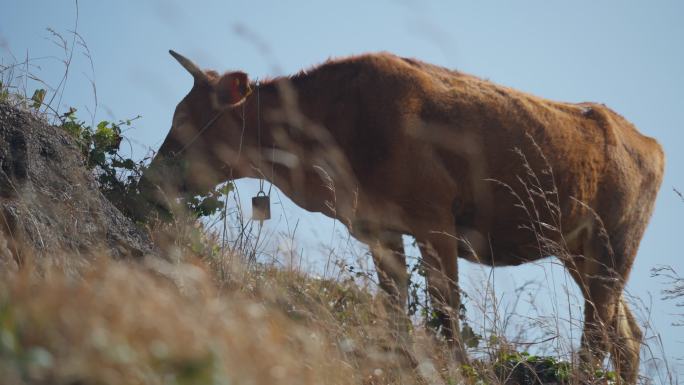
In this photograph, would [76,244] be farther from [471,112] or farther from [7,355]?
[471,112]

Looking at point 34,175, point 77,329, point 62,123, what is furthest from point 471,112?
point 77,329

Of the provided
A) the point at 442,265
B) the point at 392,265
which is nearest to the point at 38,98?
the point at 392,265

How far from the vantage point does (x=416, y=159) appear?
6.30 m

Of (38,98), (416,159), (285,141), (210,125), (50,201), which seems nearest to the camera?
(50,201)

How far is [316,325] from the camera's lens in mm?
3896

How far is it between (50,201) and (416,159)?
9.06ft

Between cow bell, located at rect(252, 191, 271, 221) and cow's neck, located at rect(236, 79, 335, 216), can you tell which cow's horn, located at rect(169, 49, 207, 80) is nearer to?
cow's neck, located at rect(236, 79, 335, 216)

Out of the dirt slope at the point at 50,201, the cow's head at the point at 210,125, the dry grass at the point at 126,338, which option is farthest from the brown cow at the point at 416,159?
the dry grass at the point at 126,338

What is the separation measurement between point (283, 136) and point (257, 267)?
163 centimetres

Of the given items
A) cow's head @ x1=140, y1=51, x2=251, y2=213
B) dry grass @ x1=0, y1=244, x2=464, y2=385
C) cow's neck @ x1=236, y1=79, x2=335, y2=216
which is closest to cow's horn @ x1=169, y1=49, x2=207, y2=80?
cow's head @ x1=140, y1=51, x2=251, y2=213

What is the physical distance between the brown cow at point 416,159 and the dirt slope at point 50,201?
48.7 inches

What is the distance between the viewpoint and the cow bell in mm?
5703

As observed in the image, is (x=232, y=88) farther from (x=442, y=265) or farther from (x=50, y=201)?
(x=50, y=201)

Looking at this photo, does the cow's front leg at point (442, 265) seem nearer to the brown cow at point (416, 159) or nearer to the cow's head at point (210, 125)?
the brown cow at point (416, 159)
